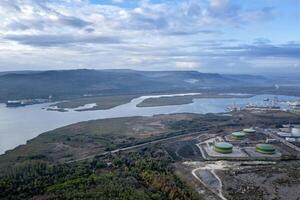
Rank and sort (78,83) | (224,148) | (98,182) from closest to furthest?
(98,182)
(224,148)
(78,83)

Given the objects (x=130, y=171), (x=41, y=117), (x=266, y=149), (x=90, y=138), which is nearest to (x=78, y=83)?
(x=41, y=117)

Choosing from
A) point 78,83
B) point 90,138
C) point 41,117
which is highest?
point 78,83

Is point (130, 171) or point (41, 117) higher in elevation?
point (41, 117)

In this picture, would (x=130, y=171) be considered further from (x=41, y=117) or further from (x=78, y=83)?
(x=78, y=83)

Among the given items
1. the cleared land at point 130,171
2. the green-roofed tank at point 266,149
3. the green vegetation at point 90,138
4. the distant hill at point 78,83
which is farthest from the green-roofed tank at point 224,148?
the distant hill at point 78,83

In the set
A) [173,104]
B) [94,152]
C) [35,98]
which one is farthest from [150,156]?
[35,98]

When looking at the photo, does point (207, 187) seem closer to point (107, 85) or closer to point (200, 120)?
point (200, 120)

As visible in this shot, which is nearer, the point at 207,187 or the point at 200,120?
the point at 207,187

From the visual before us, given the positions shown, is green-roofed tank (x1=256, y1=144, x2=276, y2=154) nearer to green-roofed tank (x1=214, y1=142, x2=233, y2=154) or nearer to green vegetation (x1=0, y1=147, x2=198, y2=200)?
green-roofed tank (x1=214, y1=142, x2=233, y2=154)
